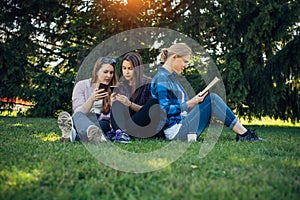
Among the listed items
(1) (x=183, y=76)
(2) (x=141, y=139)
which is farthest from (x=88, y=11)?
(2) (x=141, y=139)

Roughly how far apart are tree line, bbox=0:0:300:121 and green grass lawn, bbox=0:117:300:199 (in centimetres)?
381

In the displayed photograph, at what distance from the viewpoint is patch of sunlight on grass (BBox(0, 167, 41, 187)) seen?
5.48ft

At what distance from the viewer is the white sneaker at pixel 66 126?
10.2ft

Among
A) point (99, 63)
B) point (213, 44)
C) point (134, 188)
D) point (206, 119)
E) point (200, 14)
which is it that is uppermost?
point (200, 14)

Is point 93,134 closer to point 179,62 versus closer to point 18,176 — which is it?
point 179,62

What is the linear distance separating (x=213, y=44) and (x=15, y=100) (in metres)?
5.12

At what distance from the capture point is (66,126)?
124 inches

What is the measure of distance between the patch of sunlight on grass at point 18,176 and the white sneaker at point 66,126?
1.18 meters

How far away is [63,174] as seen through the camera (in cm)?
182

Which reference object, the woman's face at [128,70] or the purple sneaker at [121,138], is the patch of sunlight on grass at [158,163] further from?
the woman's face at [128,70]

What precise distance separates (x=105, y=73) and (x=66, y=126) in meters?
0.78

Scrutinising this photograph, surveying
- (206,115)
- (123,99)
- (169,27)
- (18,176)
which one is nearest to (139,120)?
(123,99)

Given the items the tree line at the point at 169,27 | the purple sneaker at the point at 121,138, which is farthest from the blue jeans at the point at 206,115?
the tree line at the point at 169,27

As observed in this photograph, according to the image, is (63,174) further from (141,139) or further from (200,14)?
(200,14)
